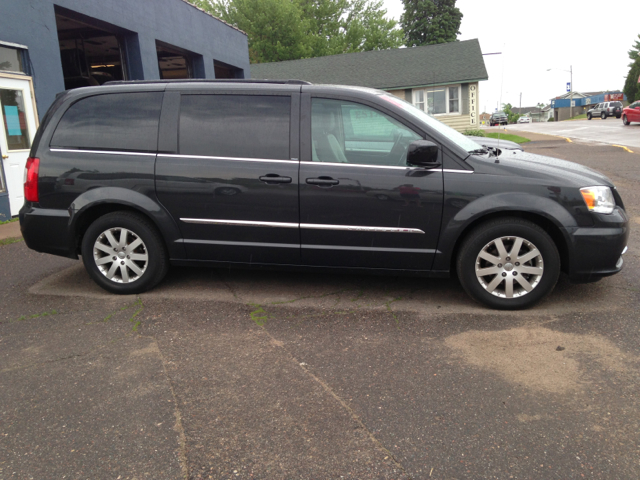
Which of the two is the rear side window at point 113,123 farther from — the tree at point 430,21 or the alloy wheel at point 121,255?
the tree at point 430,21

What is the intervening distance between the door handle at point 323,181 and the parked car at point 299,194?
0.5 inches

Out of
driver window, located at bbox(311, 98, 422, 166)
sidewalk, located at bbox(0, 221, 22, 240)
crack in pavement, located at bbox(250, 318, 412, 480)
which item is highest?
driver window, located at bbox(311, 98, 422, 166)

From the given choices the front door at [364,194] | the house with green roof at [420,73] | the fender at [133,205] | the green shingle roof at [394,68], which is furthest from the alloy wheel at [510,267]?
the green shingle roof at [394,68]

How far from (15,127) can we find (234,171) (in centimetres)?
657

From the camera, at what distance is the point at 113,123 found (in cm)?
480

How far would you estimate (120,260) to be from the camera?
4.84 meters

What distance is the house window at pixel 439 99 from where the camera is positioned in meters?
29.1

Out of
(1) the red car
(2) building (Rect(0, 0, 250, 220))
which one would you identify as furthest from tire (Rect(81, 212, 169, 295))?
Result: (1) the red car

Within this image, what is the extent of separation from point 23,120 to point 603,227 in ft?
30.4

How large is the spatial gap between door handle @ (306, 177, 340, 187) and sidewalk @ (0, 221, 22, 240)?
551 centimetres

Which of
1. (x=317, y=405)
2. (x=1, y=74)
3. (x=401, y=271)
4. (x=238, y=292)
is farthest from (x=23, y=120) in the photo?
(x=317, y=405)

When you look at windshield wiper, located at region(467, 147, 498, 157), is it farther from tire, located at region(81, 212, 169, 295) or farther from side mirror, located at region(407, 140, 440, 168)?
tire, located at region(81, 212, 169, 295)

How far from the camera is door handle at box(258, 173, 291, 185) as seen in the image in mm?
4422

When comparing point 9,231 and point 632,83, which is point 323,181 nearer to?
point 9,231
